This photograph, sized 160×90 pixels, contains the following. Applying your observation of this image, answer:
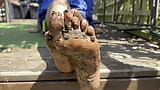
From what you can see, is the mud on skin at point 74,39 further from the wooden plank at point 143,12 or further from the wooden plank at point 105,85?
the wooden plank at point 143,12

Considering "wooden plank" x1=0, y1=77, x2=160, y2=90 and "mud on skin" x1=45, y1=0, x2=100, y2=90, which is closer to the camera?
"mud on skin" x1=45, y1=0, x2=100, y2=90

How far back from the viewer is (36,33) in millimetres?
3662

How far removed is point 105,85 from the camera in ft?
6.40

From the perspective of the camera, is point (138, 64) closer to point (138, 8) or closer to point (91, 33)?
point (91, 33)

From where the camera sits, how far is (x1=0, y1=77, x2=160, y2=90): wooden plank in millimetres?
1894

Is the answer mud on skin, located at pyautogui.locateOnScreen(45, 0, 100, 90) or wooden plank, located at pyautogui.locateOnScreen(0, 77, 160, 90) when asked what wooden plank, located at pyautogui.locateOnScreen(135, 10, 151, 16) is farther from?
mud on skin, located at pyautogui.locateOnScreen(45, 0, 100, 90)

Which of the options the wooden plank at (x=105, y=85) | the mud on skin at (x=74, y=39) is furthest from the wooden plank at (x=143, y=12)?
the mud on skin at (x=74, y=39)

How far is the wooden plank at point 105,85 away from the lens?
6.21 ft

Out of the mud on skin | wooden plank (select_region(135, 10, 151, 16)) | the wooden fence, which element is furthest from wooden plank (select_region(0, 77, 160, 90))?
wooden plank (select_region(135, 10, 151, 16))

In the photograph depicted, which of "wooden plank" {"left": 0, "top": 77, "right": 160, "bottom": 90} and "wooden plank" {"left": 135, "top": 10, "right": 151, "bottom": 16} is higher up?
"wooden plank" {"left": 135, "top": 10, "right": 151, "bottom": 16}

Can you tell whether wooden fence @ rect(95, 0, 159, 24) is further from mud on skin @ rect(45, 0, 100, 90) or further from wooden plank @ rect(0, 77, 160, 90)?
mud on skin @ rect(45, 0, 100, 90)

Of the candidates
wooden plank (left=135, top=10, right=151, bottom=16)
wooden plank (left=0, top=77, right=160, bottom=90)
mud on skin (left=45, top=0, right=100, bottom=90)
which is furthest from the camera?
wooden plank (left=135, top=10, right=151, bottom=16)

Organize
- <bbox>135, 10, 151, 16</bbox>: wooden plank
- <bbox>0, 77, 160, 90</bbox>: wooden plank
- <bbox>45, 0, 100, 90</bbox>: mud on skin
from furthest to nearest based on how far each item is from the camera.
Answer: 1. <bbox>135, 10, 151, 16</bbox>: wooden plank
2. <bbox>0, 77, 160, 90</bbox>: wooden plank
3. <bbox>45, 0, 100, 90</bbox>: mud on skin

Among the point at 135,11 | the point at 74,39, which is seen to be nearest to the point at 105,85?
the point at 74,39
